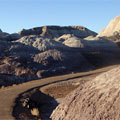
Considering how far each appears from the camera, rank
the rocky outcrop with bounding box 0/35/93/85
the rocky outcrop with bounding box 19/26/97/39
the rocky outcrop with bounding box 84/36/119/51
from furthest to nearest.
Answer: the rocky outcrop with bounding box 19/26/97/39 → the rocky outcrop with bounding box 84/36/119/51 → the rocky outcrop with bounding box 0/35/93/85

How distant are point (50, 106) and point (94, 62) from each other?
3749cm

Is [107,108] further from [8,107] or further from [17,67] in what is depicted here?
[17,67]

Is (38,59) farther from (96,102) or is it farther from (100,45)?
(96,102)

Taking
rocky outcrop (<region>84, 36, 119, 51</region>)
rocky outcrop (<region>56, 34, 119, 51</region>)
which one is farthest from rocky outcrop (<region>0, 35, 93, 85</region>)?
rocky outcrop (<region>84, 36, 119, 51</region>)

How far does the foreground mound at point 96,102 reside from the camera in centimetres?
1616

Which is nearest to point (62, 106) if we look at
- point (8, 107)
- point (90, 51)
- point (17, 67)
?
point (8, 107)

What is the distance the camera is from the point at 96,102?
56.2 feet

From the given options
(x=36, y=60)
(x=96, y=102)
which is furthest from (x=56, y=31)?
(x=96, y=102)

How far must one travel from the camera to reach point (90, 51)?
7131 cm

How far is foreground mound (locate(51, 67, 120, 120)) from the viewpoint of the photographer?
16156mm

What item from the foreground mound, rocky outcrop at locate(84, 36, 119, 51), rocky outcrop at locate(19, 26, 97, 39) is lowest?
rocky outcrop at locate(19, 26, 97, 39)

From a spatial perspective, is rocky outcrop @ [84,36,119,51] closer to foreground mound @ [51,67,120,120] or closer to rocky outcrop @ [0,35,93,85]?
rocky outcrop @ [0,35,93,85]

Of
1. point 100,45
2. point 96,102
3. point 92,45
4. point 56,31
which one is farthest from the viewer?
point 56,31

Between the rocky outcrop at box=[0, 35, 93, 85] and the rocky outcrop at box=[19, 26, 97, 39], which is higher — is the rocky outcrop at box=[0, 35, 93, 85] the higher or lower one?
the higher one
